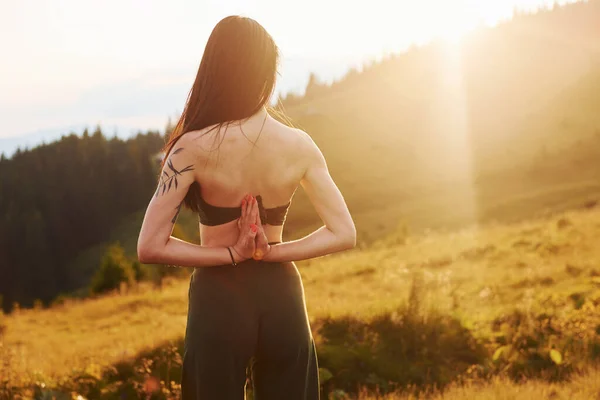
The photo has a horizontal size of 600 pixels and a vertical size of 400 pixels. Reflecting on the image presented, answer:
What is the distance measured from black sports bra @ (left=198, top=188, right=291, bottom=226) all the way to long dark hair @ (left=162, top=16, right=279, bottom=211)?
354mm

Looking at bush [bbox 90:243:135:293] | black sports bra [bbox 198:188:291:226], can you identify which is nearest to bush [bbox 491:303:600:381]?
black sports bra [bbox 198:188:291:226]

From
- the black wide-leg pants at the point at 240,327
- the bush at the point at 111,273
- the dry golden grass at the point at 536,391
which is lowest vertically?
the bush at the point at 111,273

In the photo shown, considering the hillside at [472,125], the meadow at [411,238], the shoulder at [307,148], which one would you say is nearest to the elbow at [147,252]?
the shoulder at [307,148]

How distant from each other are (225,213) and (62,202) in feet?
414

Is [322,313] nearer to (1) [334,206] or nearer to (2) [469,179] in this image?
(1) [334,206]

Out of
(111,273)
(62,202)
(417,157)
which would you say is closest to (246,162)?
(111,273)

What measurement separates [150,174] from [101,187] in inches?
422

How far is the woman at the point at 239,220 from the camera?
8.25 feet

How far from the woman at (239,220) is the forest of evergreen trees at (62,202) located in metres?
108

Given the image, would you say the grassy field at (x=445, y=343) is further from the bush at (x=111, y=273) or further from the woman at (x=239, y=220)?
the bush at (x=111, y=273)

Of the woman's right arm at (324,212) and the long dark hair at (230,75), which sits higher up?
the long dark hair at (230,75)

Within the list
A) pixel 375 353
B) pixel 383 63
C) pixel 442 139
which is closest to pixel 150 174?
pixel 442 139

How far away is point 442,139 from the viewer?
10050 centimetres

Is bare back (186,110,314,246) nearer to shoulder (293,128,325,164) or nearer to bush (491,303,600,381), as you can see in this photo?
shoulder (293,128,325,164)
